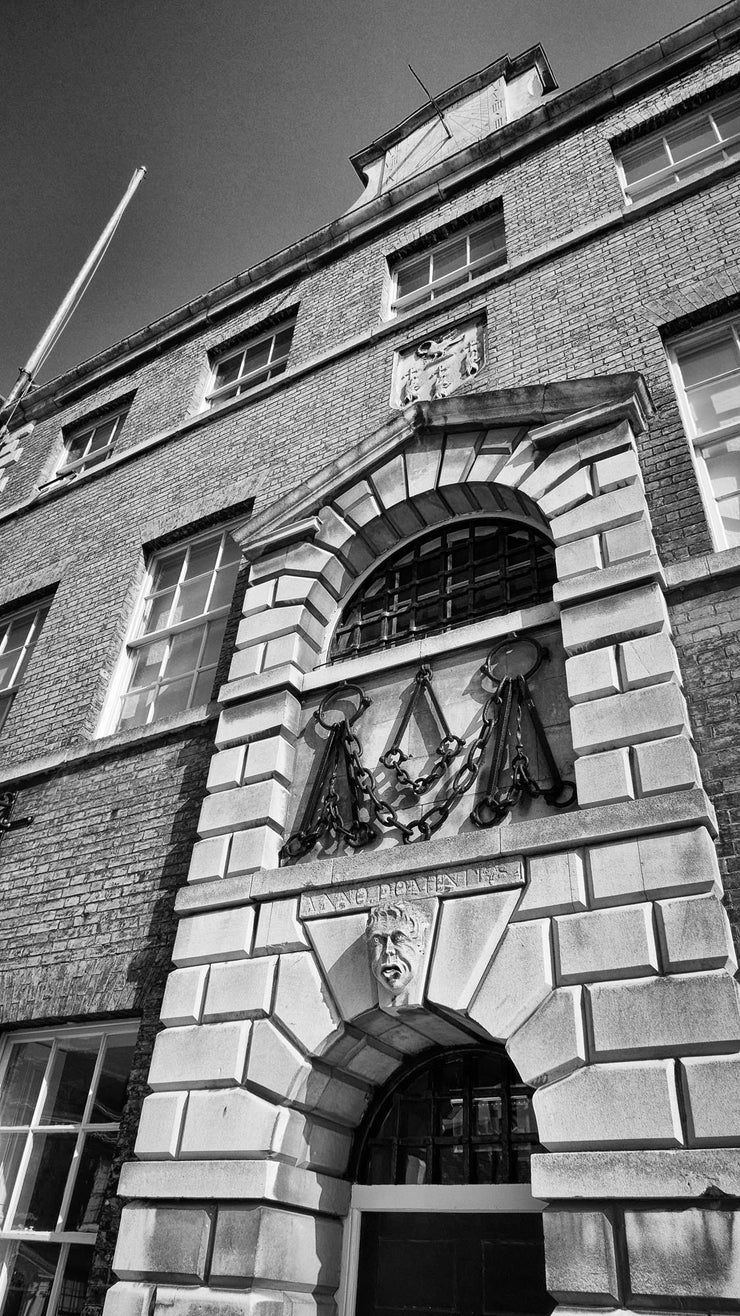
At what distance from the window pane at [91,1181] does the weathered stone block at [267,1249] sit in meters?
1.48

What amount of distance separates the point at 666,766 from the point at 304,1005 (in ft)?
7.69

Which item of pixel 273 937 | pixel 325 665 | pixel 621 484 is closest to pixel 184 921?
pixel 273 937

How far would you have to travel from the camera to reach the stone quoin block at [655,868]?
406 cm

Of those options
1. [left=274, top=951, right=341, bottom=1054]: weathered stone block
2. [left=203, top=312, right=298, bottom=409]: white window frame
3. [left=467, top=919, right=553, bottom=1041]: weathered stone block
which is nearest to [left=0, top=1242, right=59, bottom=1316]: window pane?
[left=274, top=951, right=341, bottom=1054]: weathered stone block

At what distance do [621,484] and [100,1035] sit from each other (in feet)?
17.1

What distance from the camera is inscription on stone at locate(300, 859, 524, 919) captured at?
4625 mm

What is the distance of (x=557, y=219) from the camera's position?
868 centimetres

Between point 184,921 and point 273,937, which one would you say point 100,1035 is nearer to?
point 184,921

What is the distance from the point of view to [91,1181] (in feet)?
18.7

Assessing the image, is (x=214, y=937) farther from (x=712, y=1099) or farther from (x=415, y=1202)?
(x=712, y=1099)

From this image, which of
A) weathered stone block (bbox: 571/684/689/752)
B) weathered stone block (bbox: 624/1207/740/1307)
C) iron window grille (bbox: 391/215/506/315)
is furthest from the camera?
iron window grille (bbox: 391/215/506/315)

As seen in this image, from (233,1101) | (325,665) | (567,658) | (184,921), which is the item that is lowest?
(233,1101)

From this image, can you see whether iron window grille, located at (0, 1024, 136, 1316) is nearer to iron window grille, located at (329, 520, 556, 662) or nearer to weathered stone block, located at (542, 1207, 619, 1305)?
weathered stone block, located at (542, 1207, 619, 1305)

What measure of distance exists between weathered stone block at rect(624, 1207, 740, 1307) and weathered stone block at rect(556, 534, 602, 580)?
3.29m
